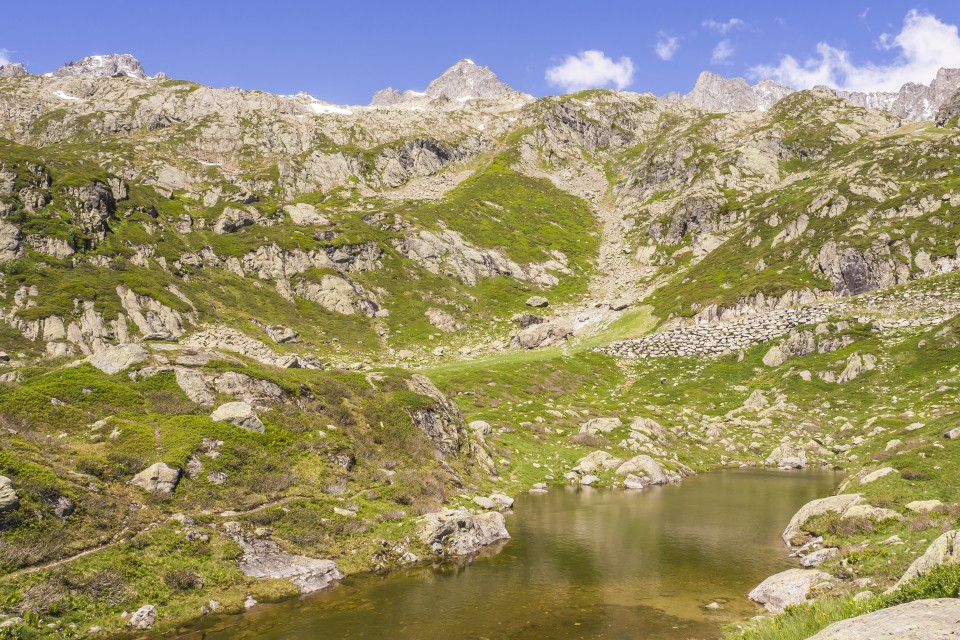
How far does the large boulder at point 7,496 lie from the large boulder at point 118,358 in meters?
15.0

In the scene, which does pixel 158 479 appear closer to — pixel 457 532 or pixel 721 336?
pixel 457 532

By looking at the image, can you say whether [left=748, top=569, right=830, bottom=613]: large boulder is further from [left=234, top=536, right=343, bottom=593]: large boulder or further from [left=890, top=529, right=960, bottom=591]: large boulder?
[left=234, top=536, right=343, bottom=593]: large boulder

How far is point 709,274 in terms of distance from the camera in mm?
146375

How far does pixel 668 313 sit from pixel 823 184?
295 feet

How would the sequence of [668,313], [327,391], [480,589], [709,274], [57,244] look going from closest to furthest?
[480,589] < [327,391] < [57,244] < [668,313] < [709,274]

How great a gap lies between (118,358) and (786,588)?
134 ft

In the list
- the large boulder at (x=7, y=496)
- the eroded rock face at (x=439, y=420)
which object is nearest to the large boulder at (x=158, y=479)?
the large boulder at (x=7, y=496)

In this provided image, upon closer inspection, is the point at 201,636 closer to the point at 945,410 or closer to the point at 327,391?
the point at 327,391

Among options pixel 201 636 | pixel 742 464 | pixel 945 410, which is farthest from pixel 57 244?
pixel 945 410

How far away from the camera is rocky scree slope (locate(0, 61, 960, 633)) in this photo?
960 inches

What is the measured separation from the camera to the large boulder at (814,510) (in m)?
29.5

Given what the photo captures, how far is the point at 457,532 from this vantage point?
2908cm

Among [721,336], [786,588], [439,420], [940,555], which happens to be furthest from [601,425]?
[721,336]

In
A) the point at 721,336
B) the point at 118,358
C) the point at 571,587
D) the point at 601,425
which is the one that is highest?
the point at 721,336
